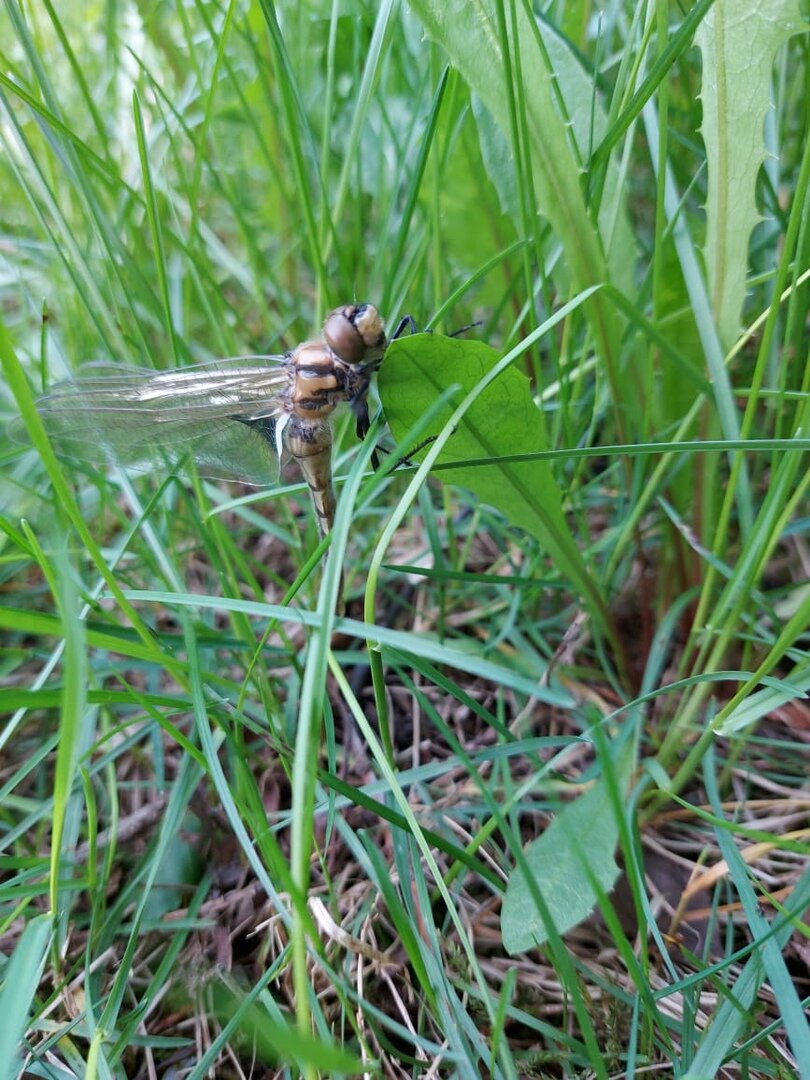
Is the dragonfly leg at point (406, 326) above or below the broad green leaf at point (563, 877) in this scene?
above

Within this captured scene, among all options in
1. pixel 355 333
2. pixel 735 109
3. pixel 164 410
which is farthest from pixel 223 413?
pixel 735 109

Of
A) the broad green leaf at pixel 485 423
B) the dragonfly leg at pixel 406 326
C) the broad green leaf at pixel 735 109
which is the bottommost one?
the broad green leaf at pixel 485 423

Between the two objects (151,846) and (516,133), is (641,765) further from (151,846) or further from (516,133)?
(516,133)

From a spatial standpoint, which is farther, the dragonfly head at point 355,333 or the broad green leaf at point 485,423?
the dragonfly head at point 355,333

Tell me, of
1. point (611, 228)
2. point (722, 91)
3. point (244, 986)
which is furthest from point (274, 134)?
point (244, 986)

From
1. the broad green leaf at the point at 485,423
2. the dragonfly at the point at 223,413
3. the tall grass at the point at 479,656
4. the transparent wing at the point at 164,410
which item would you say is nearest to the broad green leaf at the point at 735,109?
the tall grass at the point at 479,656

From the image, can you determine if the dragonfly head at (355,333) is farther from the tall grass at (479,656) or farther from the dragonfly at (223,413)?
the tall grass at (479,656)

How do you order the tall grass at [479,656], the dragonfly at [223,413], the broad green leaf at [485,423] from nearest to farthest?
the tall grass at [479,656]
the broad green leaf at [485,423]
the dragonfly at [223,413]

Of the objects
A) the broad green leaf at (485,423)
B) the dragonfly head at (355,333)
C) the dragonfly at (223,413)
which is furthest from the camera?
the dragonfly at (223,413)
